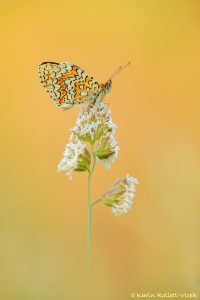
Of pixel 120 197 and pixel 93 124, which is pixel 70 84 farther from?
pixel 120 197

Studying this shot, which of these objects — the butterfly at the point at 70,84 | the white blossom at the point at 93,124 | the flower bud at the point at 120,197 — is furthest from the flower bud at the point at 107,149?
the butterfly at the point at 70,84

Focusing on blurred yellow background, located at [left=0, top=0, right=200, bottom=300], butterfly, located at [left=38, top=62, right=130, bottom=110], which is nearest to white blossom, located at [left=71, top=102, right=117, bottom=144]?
butterfly, located at [left=38, top=62, right=130, bottom=110]

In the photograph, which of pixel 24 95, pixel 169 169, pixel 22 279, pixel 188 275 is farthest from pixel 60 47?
pixel 22 279

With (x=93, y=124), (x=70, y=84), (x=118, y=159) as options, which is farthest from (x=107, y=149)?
(x=118, y=159)

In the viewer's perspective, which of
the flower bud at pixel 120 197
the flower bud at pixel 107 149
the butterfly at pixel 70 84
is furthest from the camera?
the butterfly at pixel 70 84

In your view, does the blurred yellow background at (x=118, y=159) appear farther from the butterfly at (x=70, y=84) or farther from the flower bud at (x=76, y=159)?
the butterfly at (x=70, y=84)

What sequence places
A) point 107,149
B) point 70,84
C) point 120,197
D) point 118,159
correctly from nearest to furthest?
point 120,197
point 107,149
point 70,84
point 118,159

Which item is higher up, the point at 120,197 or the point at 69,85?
the point at 69,85

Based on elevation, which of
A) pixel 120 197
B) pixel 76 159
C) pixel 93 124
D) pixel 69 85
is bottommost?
pixel 120 197

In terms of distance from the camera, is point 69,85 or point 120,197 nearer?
point 120,197

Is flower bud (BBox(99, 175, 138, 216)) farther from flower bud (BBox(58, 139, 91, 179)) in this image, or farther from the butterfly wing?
the butterfly wing
